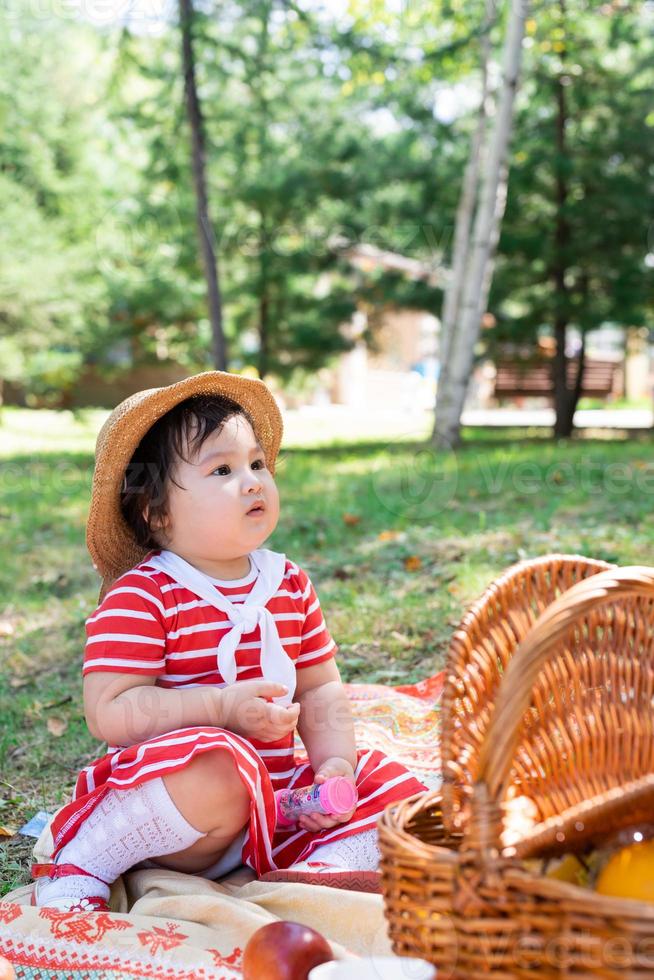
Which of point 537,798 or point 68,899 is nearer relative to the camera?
point 537,798

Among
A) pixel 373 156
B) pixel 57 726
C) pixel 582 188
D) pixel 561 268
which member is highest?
pixel 373 156

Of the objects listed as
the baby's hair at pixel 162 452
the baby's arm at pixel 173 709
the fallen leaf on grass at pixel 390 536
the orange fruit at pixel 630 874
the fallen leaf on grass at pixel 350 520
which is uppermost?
the baby's hair at pixel 162 452

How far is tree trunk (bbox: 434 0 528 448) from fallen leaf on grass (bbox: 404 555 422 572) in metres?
4.39

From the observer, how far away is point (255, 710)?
1.91m

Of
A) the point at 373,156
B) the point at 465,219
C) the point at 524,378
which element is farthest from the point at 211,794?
the point at 524,378

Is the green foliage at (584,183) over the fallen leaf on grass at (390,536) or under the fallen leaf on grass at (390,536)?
over

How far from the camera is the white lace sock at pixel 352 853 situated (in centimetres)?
198

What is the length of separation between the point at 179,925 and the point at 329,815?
1.31 feet

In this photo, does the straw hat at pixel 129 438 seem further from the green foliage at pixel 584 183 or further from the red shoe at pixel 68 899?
the green foliage at pixel 584 183

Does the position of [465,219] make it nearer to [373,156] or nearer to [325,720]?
[373,156]

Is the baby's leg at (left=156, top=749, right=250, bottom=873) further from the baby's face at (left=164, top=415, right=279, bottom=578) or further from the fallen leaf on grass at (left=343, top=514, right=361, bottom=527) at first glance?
the fallen leaf on grass at (left=343, top=514, right=361, bottom=527)

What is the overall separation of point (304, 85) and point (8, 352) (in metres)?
6.32

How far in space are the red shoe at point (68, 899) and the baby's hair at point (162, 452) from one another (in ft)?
2.31

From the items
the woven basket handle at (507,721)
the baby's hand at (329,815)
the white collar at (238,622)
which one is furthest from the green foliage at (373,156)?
the woven basket handle at (507,721)
